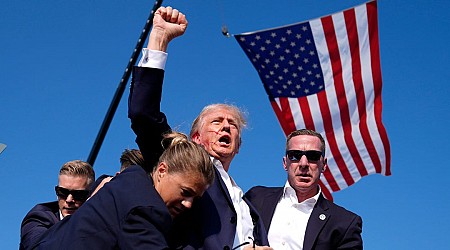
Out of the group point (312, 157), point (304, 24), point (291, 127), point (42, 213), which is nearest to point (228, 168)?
point (312, 157)

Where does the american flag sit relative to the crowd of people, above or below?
above

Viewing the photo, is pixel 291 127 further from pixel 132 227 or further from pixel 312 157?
pixel 132 227

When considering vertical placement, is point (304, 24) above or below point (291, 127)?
above

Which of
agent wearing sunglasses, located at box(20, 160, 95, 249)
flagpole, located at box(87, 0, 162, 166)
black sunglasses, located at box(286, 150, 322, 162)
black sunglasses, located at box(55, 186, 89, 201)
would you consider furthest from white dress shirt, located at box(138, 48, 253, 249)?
flagpole, located at box(87, 0, 162, 166)

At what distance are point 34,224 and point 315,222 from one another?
1.96 metres

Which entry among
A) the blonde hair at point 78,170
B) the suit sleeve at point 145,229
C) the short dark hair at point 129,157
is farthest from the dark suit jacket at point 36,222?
the suit sleeve at point 145,229

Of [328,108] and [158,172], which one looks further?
[328,108]

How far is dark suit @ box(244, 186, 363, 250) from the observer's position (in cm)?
459

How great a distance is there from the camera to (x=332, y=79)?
1064 centimetres

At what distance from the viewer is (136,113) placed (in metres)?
3.30

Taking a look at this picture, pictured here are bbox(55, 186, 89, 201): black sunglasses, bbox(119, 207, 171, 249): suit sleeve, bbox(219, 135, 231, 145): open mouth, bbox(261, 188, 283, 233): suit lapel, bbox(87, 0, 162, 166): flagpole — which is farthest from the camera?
bbox(87, 0, 162, 166): flagpole

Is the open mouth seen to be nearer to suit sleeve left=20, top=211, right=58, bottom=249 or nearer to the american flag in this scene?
suit sleeve left=20, top=211, right=58, bottom=249

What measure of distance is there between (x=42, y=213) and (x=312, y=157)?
2048 mm

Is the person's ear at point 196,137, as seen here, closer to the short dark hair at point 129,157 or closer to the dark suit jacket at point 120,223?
the short dark hair at point 129,157
